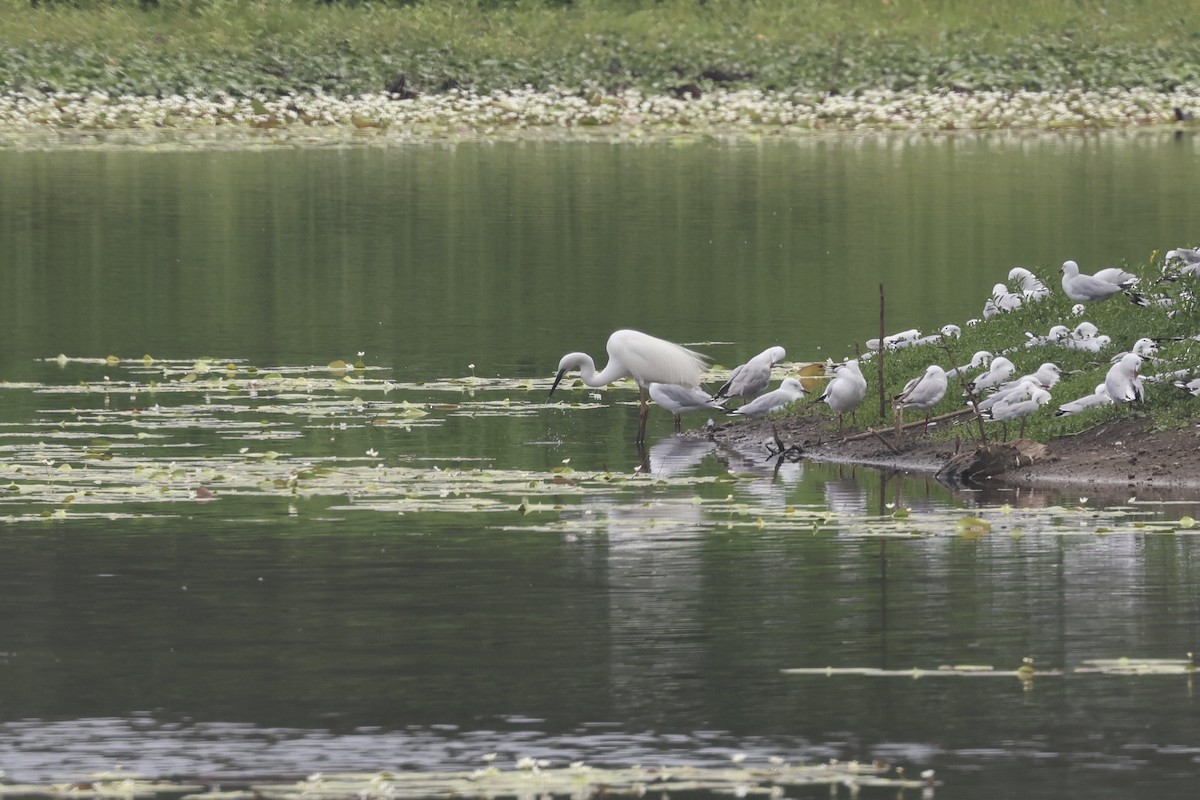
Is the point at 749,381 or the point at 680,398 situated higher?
the point at 749,381

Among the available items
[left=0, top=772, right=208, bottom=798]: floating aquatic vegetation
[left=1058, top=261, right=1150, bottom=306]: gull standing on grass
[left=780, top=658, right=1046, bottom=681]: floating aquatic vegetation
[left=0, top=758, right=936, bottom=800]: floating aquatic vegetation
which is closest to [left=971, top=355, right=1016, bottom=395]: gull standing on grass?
[left=1058, top=261, right=1150, bottom=306]: gull standing on grass

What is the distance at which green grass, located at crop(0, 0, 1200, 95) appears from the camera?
221 feet

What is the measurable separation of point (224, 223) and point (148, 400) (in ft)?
66.9

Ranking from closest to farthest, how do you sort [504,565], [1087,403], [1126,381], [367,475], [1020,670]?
1. [1020,670]
2. [504,565]
3. [367,475]
4. [1126,381]
5. [1087,403]

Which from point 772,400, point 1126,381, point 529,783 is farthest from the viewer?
point 772,400

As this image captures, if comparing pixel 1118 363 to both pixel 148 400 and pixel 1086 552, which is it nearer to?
pixel 1086 552

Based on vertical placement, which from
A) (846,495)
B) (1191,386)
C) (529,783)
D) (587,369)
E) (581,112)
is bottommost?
(529,783)

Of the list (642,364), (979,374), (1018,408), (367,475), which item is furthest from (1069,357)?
(367,475)

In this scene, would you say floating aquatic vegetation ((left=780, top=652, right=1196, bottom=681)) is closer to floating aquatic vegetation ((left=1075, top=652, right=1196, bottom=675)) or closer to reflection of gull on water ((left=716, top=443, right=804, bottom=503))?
floating aquatic vegetation ((left=1075, top=652, right=1196, bottom=675))

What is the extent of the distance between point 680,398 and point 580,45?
4817 cm

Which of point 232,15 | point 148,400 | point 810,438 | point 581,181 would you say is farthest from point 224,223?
point 232,15

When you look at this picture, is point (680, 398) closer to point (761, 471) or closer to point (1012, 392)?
point (761, 471)

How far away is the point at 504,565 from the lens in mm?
15719

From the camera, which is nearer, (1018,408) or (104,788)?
(104,788)
